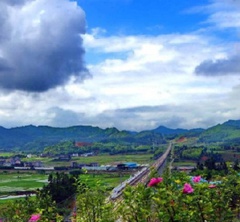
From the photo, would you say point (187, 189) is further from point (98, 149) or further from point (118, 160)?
point (98, 149)

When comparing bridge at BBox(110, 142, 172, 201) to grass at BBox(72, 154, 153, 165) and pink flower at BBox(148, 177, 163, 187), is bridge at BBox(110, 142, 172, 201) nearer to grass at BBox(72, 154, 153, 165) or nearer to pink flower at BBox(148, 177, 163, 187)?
pink flower at BBox(148, 177, 163, 187)

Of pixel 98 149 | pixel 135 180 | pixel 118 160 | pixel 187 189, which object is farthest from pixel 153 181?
pixel 98 149

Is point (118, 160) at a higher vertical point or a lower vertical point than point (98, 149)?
lower

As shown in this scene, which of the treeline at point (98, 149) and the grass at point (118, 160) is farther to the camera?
the treeline at point (98, 149)

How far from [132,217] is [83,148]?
533ft

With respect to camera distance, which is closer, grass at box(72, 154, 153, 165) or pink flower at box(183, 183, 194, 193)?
pink flower at box(183, 183, 194, 193)

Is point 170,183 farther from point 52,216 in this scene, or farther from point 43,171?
point 43,171

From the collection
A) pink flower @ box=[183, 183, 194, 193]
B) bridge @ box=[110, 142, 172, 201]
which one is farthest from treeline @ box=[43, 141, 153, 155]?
pink flower @ box=[183, 183, 194, 193]

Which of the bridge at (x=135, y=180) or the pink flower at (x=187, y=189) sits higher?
the pink flower at (x=187, y=189)

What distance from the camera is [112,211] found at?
245 inches

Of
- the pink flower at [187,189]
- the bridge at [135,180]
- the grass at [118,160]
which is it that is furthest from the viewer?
the grass at [118,160]

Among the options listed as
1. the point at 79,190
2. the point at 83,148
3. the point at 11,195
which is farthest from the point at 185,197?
the point at 83,148

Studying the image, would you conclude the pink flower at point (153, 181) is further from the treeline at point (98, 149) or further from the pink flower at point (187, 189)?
the treeline at point (98, 149)

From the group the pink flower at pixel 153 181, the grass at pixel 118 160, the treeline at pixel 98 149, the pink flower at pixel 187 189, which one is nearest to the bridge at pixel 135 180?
the pink flower at pixel 153 181
